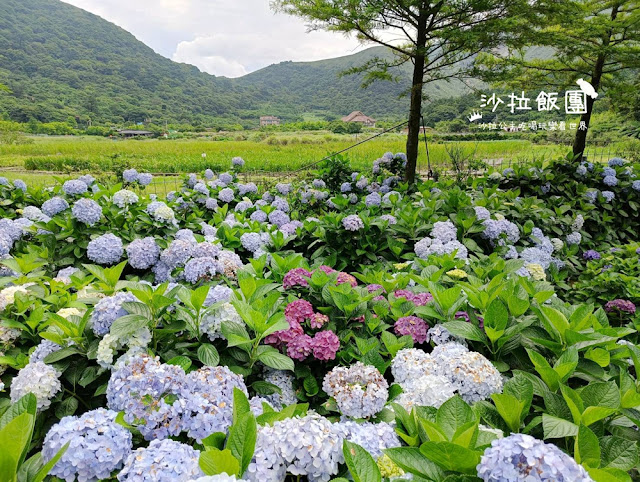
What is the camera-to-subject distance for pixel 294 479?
2.75 feet

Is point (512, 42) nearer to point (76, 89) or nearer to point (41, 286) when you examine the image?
point (41, 286)

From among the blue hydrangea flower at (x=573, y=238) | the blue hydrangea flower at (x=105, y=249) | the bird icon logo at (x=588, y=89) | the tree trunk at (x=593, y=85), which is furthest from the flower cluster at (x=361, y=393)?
the bird icon logo at (x=588, y=89)

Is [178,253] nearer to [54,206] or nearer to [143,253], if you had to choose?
[143,253]

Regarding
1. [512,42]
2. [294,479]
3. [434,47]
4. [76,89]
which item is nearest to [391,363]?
[294,479]

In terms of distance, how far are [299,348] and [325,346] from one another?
8 centimetres

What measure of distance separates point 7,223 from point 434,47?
15.1 feet

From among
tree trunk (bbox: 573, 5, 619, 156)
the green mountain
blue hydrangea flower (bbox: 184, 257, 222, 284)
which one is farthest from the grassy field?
the green mountain

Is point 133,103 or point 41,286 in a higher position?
point 133,103

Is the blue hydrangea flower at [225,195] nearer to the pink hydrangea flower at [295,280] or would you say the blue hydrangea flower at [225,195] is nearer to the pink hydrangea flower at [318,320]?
the pink hydrangea flower at [295,280]

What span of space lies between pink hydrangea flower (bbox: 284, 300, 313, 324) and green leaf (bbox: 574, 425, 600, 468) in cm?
80

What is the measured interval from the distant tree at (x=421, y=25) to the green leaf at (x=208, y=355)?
423cm

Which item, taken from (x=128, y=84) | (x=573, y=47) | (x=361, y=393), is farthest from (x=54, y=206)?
(x=128, y=84)

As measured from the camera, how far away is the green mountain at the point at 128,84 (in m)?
45.4

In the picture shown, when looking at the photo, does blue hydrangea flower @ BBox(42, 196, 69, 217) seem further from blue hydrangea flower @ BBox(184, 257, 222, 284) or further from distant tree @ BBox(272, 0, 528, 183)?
distant tree @ BBox(272, 0, 528, 183)
